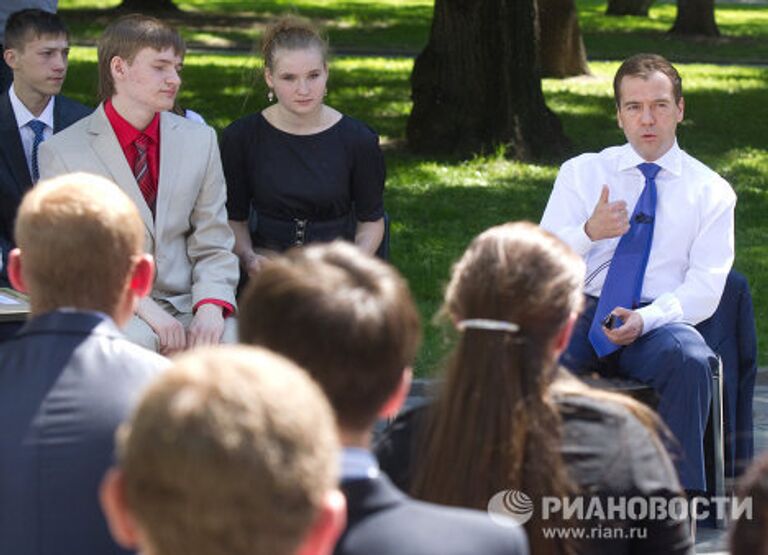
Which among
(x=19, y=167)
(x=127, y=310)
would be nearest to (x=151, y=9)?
(x=19, y=167)

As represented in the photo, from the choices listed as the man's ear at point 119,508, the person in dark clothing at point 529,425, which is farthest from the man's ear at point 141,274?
the man's ear at point 119,508

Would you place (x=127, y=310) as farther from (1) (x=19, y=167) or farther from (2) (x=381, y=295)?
(1) (x=19, y=167)

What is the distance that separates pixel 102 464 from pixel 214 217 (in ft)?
9.07

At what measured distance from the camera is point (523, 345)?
3.12m

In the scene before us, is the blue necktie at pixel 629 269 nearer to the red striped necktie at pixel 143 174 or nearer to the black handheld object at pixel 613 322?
the black handheld object at pixel 613 322

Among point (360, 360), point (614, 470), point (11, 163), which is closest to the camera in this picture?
point (360, 360)

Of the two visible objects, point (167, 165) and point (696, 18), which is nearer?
point (167, 165)

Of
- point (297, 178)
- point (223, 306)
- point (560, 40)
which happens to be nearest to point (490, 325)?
point (223, 306)

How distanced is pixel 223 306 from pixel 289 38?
117cm

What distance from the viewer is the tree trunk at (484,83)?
13406 millimetres

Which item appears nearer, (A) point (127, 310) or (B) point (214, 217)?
(A) point (127, 310)

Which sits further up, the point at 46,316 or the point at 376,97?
the point at 46,316

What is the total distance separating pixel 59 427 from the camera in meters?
3.23

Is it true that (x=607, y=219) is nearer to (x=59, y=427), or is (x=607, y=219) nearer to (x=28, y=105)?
(x=28, y=105)
